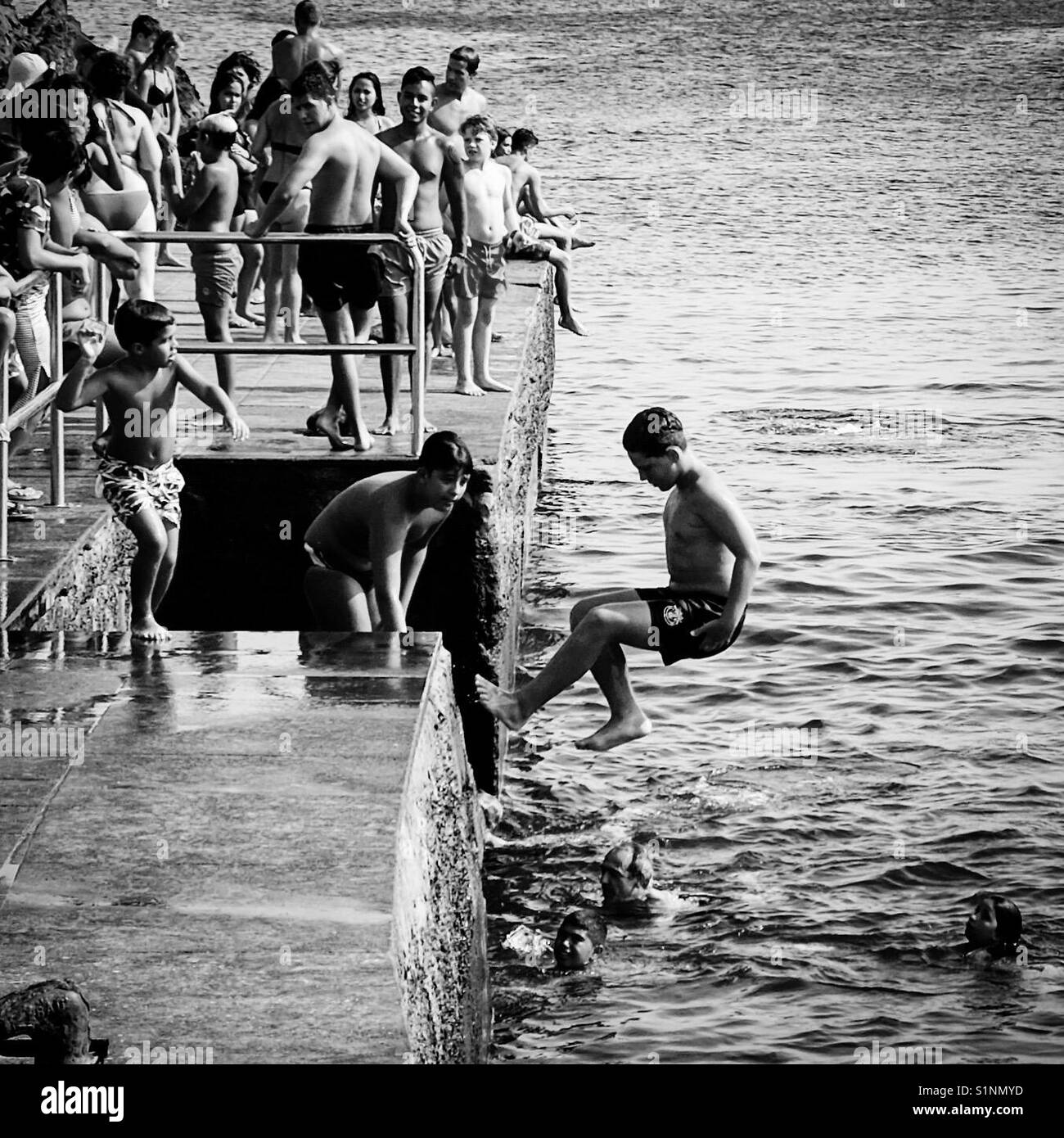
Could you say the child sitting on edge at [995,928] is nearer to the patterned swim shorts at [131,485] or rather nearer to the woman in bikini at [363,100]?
the patterned swim shorts at [131,485]

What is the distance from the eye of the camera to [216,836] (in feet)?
21.8

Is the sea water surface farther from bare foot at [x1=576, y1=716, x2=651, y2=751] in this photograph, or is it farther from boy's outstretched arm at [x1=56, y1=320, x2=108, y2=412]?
boy's outstretched arm at [x1=56, y1=320, x2=108, y2=412]

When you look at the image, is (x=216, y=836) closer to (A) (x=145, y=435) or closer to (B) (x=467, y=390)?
(A) (x=145, y=435)

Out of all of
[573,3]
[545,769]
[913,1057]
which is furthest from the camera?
[573,3]

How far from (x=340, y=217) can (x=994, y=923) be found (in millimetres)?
5104

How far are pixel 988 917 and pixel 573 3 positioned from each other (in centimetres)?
4902

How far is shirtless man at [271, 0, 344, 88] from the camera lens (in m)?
16.7

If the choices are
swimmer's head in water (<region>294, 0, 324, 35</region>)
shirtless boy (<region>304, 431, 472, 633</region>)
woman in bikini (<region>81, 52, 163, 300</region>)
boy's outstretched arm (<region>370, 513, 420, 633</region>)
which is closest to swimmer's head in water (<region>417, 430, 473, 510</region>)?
shirtless boy (<region>304, 431, 472, 633</region>)

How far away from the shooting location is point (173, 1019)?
556 centimetres

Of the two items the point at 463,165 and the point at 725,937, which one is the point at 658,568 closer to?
the point at 463,165

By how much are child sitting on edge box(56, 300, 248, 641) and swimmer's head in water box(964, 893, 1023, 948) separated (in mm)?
4274

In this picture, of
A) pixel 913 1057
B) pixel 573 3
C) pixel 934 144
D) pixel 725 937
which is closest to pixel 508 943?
pixel 725 937

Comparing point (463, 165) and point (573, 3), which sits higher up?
point (573, 3)

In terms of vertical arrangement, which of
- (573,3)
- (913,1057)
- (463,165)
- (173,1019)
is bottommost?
(913,1057)
